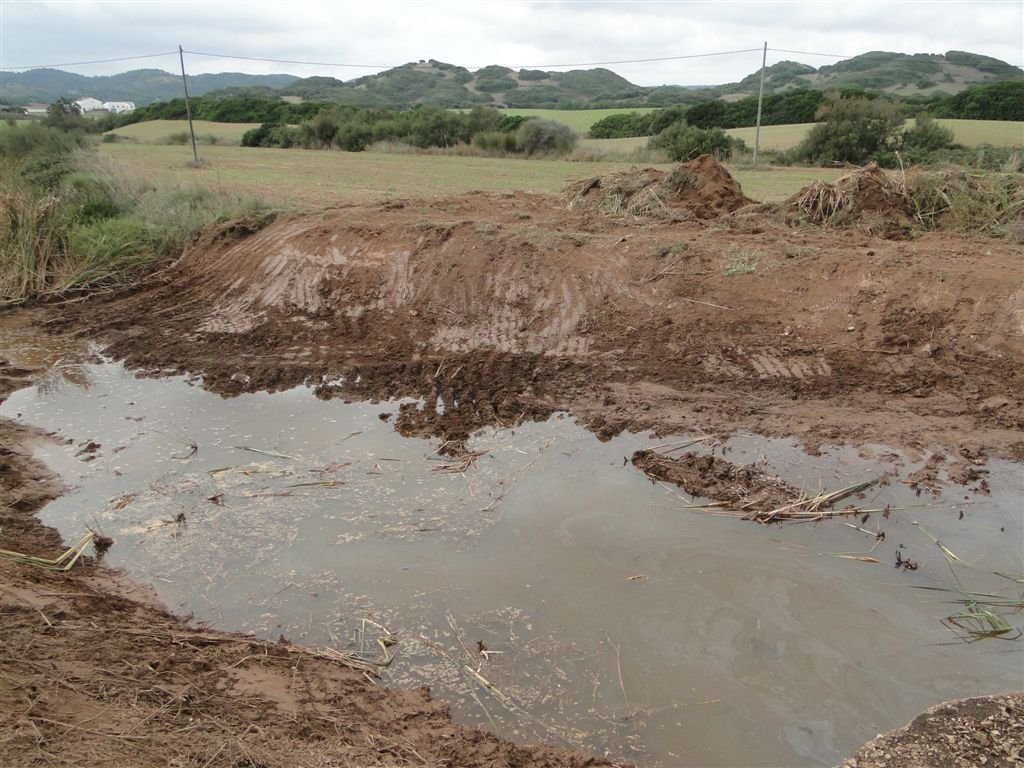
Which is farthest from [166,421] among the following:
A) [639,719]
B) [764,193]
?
[764,193]

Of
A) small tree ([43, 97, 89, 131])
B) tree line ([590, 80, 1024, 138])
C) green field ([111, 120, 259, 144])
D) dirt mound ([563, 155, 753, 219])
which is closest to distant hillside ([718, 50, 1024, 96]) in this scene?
tree line ([590, 80, 1024, 138])

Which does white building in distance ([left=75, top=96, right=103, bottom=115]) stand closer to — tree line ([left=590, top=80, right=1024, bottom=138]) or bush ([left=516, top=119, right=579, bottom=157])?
bush ([left=516, top=119, right=579, bottom=157])

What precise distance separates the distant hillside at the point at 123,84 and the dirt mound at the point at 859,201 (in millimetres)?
117699

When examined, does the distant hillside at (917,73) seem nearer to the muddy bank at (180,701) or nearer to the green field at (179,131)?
the green field at (179,131)

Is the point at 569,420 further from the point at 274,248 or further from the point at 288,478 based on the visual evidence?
the point at 274,248

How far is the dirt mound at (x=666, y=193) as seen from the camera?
38.5 feet

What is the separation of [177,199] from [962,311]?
12.3 meters

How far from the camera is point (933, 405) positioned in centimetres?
686

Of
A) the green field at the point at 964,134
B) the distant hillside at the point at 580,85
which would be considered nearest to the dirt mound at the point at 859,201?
the green field at the point at 964,134

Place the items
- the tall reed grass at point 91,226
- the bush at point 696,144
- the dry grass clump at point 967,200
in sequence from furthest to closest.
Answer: the bush at point 696,144 → the tall reed grass at point 91,226 → the dry grass clump at point 967,200

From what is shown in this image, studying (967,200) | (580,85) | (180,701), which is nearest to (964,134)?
(967,200)

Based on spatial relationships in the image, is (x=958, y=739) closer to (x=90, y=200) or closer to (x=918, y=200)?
(x=918, y=200)

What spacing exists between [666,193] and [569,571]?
8627 millimetres

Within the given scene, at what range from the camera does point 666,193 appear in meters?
12.0
